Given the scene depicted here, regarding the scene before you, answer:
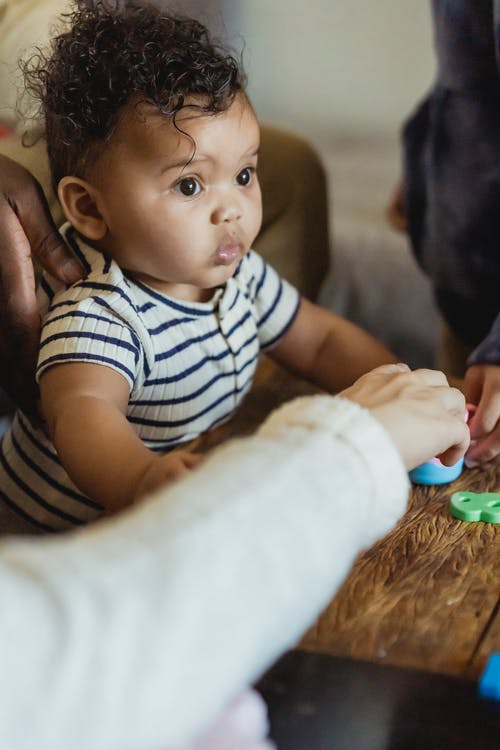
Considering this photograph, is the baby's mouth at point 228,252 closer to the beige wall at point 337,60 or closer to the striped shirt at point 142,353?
the striped shirt at point 142,353

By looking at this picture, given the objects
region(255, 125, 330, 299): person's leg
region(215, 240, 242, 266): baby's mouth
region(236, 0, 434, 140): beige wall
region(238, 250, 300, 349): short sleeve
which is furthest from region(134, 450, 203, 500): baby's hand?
region(236, 0, 434, 140): beige wall

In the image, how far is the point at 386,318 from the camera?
6.37 ft

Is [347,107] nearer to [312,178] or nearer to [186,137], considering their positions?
[312,178]

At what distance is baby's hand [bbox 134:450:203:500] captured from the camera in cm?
69

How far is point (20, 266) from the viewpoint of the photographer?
2.82 feet

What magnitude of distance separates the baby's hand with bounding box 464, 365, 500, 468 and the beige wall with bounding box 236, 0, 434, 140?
4.90ft

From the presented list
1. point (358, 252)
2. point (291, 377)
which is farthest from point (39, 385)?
point (358, 252)

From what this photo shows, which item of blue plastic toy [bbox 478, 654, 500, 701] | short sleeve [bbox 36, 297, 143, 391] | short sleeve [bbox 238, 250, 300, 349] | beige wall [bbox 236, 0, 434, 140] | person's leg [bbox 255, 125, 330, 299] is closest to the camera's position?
blue plastic toy [bbox 478, 654, 500, 701]

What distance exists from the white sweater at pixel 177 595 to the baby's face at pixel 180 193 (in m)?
0.36

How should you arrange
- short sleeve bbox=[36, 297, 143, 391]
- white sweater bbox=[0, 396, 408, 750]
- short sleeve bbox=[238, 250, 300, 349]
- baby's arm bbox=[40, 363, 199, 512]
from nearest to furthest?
white sweater bbox=[0, 396, 408, 750], baby's arm bbox=[40, 363, 199, 512], short sleeve bbox=[36, 297, 143, 391], short sleeve bbox=[238, 250, 300, 349]

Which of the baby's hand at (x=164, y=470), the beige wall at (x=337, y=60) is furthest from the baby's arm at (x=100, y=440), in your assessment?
the beige wall at (x=337, y=60)

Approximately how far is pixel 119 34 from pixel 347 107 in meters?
1.59

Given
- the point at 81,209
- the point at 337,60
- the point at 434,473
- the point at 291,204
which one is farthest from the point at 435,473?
the point at 337,60

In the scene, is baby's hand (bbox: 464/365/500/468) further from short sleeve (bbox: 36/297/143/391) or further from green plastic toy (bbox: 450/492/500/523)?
short sleeve (bbox: 36/297/143/391)
